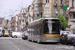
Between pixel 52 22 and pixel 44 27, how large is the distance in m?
1.09

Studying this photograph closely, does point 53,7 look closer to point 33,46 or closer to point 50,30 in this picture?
point 50,30

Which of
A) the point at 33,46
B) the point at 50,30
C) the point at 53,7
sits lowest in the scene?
the point at 33,46

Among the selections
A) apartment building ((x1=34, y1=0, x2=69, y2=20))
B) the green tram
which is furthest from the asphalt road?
apartment building ((x1=34, y1=0, x2=69, y2=20))

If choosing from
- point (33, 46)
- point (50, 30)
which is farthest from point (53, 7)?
point (33, 46)

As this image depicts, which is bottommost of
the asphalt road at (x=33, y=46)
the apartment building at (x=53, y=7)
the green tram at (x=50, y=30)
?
the asphalt road at (x=33, y=46)

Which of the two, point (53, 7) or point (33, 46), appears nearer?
point (33, 46)

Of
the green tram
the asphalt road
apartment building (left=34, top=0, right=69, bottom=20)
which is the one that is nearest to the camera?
the asphalt road

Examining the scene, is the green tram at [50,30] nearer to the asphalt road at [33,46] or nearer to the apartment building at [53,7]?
the asphalt road at [33,46]

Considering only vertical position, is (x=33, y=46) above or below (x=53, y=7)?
below

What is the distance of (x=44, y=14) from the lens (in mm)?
73312

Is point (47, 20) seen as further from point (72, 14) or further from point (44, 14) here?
point (44, 14)

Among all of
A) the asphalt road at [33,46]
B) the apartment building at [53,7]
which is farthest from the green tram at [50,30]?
the apartment building at [53,7]

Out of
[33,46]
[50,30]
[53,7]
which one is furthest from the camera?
[53,7]

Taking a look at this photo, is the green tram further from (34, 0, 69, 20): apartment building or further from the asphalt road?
(34, 0, 69, 20): apartment building
